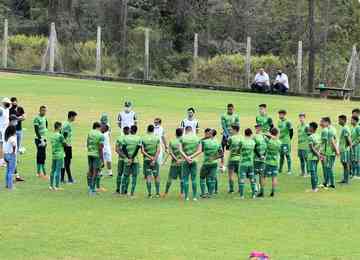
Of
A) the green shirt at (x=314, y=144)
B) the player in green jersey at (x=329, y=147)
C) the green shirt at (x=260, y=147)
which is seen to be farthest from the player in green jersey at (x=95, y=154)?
the player in green jersey at (x=329, y=147)

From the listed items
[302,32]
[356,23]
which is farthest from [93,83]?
[356,23]

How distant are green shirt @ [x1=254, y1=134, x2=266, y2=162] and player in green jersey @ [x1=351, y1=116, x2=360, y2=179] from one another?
3.98m

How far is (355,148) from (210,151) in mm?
5870

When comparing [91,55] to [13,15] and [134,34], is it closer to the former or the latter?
[134,34]

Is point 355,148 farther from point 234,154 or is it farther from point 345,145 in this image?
point 234,154

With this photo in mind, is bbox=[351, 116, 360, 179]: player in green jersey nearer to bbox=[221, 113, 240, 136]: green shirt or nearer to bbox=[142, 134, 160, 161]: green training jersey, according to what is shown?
bbox=[221, 113, 240, 136]: green shirt

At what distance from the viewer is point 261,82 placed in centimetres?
4650

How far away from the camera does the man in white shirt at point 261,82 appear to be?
4653 cm

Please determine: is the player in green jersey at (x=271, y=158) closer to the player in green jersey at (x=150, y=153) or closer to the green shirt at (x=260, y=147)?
the green shirt at (x=260, y=147)

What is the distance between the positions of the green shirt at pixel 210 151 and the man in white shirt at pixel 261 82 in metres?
24.0

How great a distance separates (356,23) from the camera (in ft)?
214

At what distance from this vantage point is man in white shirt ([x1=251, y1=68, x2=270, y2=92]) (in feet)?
153

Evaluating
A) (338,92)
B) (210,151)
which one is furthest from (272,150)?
(338,92)

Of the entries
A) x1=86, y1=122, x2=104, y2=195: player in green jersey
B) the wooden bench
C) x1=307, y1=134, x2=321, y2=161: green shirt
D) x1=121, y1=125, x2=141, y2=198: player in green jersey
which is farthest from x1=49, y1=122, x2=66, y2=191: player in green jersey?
the wooden bench
